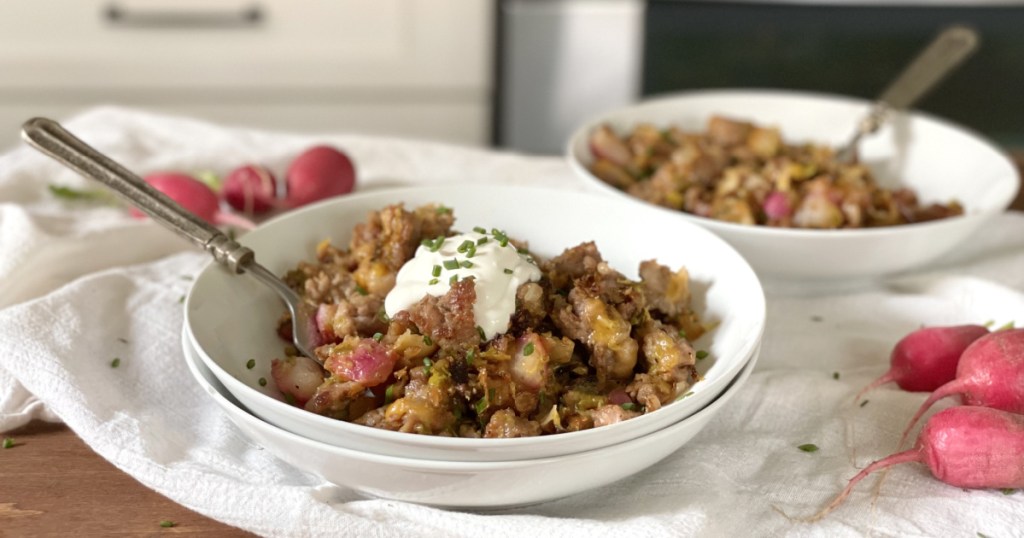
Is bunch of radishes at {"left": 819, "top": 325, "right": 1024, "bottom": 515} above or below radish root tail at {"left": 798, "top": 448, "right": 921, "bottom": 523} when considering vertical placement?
above

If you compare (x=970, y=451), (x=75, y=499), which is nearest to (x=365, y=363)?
(x=75, y=499)

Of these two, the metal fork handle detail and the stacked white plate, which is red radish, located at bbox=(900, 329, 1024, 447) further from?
the metal fork handle detail

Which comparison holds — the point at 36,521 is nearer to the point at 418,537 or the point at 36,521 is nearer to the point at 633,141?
the point at 418,537

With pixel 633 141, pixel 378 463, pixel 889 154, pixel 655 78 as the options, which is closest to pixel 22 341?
pixel 378 463

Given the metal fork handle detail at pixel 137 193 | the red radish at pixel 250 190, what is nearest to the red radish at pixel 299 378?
the metal fork handle detail at pixel 137 193

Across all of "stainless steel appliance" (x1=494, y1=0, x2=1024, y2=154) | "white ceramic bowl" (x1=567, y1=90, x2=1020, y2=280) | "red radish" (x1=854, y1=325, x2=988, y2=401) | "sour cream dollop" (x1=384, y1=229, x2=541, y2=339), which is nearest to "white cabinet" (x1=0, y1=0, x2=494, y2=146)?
"stainless steel appliance" (x1=494, y1=0, x2=1024, y2=154)
